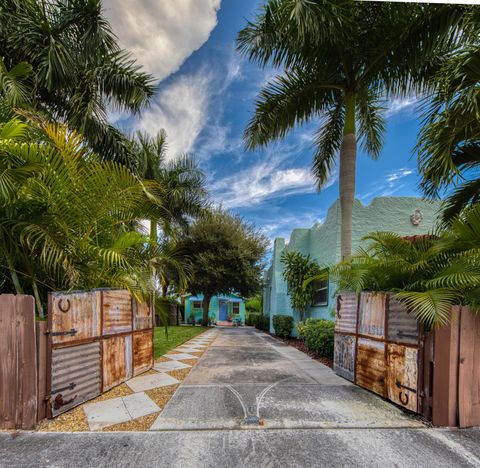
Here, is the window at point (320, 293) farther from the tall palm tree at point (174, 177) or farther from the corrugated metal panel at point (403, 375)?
the tall palm tree at point (174, 177)

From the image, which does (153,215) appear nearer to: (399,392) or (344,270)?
(344,270)

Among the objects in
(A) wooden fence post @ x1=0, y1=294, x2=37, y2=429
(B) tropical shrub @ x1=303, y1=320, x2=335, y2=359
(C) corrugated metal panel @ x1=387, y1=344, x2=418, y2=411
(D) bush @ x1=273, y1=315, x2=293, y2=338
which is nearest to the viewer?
(A) wooden fence post @ x1=0, y1=294, x2=37, y2=429

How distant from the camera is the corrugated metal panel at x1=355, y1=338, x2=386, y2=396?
383 cm

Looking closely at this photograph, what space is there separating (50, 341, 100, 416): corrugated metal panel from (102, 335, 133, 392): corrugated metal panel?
166mm

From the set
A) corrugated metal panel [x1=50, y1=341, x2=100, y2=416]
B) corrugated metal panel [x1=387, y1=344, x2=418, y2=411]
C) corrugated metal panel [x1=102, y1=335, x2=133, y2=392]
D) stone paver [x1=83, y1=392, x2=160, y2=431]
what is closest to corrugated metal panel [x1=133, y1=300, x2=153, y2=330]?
corrugated metal panel [x1=102, y1=335, x2=133, y2=392]

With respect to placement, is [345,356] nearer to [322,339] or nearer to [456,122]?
[322,339]

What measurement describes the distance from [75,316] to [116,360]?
119 centimetres

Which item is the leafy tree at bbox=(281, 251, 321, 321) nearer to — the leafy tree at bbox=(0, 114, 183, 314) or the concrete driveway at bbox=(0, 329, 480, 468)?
the concrete driveway at bbox=(0, 329, 480, 468)

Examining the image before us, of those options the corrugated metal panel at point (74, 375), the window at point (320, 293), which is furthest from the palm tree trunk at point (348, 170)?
the corrugated metal panel at point (74, 375)

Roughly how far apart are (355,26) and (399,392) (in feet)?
20.9

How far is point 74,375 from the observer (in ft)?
10.9

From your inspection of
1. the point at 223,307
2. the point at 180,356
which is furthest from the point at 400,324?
the point at 223,307

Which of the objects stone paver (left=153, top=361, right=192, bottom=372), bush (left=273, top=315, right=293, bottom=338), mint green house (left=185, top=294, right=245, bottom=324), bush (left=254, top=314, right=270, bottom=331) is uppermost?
stone paver (left=153, top=361, right=192, bottom=372)

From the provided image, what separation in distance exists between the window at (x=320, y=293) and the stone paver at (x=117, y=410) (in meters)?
6.84
